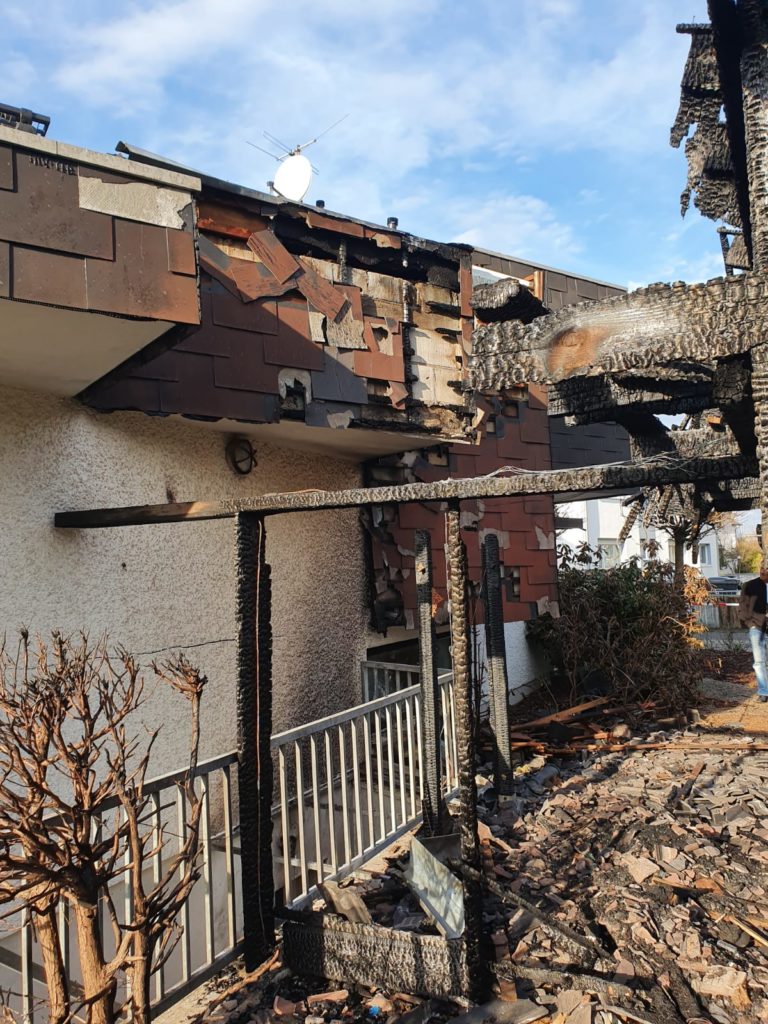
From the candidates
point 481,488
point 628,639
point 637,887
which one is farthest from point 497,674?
point 628,639

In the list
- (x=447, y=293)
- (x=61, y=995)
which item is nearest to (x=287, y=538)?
A: (x=447, y=293)

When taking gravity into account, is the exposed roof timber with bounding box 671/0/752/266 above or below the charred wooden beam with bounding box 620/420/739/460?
above

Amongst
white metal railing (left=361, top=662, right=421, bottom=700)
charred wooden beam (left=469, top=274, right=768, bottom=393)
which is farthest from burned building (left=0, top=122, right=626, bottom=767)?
charred wooden beam (left=469, top=274, right=768, bottom=393)

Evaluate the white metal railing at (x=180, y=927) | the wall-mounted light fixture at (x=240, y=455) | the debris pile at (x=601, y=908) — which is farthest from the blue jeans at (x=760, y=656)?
the white metal railing at (x=180, y=927)

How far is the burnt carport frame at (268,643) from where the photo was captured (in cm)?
294

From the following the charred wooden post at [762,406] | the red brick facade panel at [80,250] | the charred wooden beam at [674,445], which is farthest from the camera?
the charred wooden beam at [674,445]

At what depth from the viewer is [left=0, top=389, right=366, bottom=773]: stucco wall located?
4.55 metres

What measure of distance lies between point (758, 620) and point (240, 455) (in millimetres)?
7034

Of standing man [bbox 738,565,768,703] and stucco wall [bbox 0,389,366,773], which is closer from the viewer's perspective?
stucco wall [bbox 0,389,366,773]

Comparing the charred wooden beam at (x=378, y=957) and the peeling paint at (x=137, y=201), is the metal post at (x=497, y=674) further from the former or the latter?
the peeling paint at (x=137, y=201)

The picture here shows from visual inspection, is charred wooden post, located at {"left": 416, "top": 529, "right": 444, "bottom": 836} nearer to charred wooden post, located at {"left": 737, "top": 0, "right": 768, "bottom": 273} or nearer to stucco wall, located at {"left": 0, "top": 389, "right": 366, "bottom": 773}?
stucco wall, located at {"left": 0, "top": 389, "right": 366, "bottom": 773}

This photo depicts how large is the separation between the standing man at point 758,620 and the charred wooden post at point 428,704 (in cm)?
595

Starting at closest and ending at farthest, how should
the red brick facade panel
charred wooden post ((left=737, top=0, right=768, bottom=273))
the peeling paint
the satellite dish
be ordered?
charred wooden post ((left=737, top=0, right=768, bottom=273))
the red brick facade panel
the peeling paint
the satellite dish

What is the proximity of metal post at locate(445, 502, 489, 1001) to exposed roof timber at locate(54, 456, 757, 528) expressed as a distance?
0.20 m
